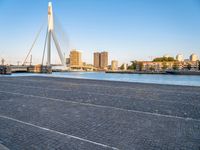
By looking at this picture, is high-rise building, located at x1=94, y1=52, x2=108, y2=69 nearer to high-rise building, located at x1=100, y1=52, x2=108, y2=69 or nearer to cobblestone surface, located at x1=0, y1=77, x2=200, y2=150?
high-rise building, located at x1=100, y1=52, x2=108, y2=69

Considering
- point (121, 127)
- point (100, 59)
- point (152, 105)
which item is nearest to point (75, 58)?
point (100, 59)

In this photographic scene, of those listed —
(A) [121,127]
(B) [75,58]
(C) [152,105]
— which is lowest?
(C) [152,105]

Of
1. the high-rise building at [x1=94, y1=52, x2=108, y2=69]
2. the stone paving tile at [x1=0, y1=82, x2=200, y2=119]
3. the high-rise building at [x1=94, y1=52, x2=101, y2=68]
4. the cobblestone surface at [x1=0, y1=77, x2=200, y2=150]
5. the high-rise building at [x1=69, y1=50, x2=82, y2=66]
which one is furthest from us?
the high-rise building at [x1=94, y1=52, x2=101, y2=68]

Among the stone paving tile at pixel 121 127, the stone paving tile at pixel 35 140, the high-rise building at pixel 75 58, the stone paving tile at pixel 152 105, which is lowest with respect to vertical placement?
the stone paving tile at pixel 152 105

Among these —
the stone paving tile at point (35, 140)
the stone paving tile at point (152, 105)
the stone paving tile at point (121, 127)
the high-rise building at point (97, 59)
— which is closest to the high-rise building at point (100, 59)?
the high-rise building at point (97, 59)

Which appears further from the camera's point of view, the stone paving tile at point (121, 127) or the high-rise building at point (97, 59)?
the high-rise building at point (97, 59)

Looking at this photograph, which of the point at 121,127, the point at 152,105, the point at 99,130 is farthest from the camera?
the point at 152,105

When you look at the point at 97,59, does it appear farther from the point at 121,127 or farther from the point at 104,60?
the point at 121,127

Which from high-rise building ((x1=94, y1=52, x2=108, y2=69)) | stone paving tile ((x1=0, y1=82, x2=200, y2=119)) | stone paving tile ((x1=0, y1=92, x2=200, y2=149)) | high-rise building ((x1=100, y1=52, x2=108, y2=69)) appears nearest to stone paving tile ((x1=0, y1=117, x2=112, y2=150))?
stone paving tile ((x1=0, y1=92, x2=200, y2=149))

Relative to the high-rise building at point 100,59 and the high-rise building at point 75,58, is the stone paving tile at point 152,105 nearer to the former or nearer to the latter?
the high-rise building at point 75,58

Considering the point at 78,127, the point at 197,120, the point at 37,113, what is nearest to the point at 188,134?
the point at 197,120

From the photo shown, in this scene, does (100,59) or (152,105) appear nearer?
(152,105)

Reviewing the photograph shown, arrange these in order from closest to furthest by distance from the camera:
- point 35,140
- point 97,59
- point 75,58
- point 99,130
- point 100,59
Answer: point 35,140, point 99,130, point 75,58, point 100,59, point 97,59

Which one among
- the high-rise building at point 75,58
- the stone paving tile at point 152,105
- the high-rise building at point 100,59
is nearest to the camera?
the stone paving tile at point 152,105
